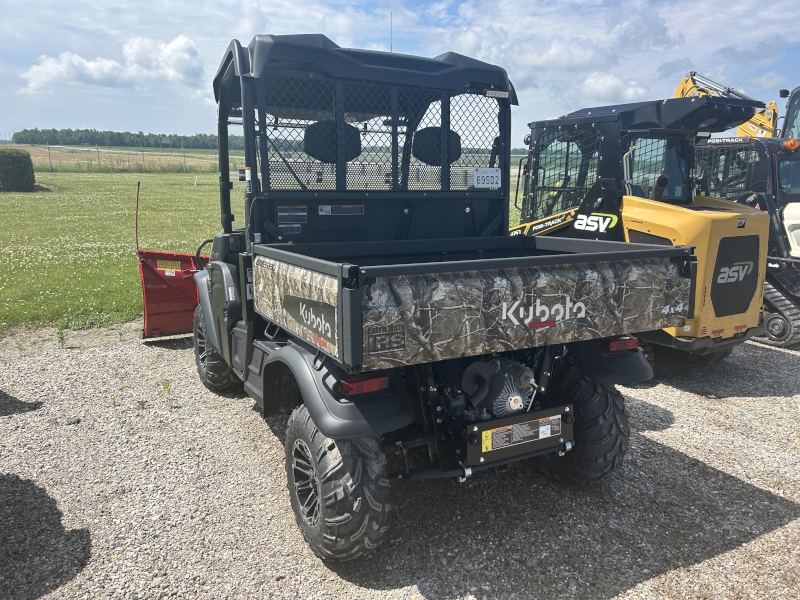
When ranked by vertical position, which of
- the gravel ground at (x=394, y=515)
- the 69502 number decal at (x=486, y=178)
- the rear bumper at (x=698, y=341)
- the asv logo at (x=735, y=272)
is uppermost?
the 69502 number decal at (x=486, y=178)

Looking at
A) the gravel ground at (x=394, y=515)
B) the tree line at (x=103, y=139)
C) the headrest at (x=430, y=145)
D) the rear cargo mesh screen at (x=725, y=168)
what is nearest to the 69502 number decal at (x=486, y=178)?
the headrest at (x=430, y=145)

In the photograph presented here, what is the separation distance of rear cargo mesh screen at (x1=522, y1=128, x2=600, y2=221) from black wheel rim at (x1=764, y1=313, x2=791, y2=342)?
9.80 feet

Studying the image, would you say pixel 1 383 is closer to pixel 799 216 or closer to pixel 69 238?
pixel 799 216

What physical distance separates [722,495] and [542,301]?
223 centimetres

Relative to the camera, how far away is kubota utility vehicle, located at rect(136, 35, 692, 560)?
2908mm

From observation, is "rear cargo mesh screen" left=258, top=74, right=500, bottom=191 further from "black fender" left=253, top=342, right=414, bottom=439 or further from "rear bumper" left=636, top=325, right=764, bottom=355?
"rear bumper" left=636, top=325, right=764, bottom=355

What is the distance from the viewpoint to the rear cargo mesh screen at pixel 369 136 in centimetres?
415

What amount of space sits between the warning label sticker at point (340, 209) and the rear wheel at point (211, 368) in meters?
1.92

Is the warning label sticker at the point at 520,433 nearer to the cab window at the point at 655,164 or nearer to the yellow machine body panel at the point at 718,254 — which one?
the yellow machine body panel at the point at 718,254

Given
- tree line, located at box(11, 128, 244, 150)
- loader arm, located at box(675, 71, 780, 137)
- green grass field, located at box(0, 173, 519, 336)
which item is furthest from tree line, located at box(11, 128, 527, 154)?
loader arm, located at box(675, 71, 780, 137)

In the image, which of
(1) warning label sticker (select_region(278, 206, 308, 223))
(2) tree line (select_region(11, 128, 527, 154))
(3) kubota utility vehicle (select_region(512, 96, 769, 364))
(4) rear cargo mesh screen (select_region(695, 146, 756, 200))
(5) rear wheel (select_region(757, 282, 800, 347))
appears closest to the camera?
(1) warning label sticker (select_region(278, 206, 308, 223))

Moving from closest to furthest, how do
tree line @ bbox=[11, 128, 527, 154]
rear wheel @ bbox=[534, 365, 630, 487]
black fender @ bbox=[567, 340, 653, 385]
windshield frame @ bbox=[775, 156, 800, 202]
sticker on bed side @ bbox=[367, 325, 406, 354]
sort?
sticker on bed side @ bbox=[367, 325, 406, 354] → black fender @ bbox=[567, 340, 653, 385] → rear wheel @ bbox=[534, 365, 630, 487] → windshield frame @ bbox=[775, 156, 800, 202] → tree line @ bbox=[11, 128, 527, 154]

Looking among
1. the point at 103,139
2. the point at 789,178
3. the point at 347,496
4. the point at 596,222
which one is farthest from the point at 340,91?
the point at 103,139

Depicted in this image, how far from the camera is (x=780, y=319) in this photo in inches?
303
